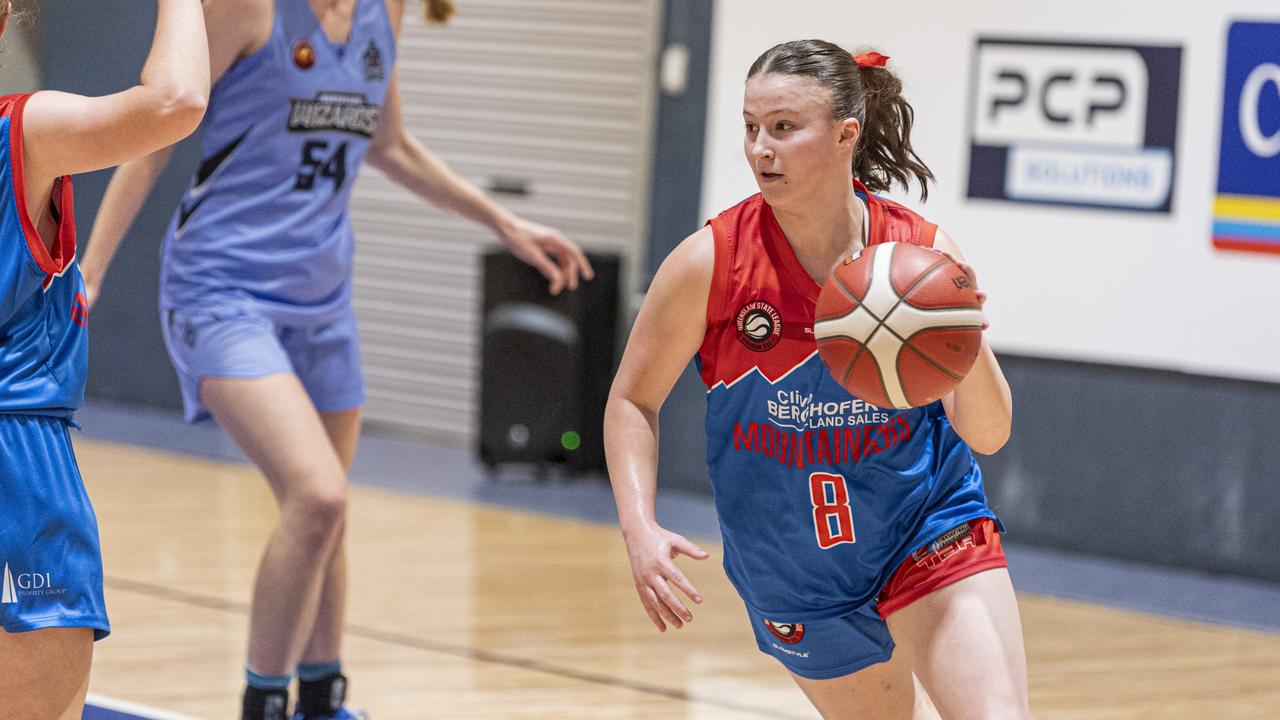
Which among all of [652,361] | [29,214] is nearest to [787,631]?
[652,361]

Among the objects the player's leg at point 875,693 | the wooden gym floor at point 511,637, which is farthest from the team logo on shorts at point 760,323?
the wooden gym floor at point 511,637

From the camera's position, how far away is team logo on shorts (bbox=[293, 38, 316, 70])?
4176mm

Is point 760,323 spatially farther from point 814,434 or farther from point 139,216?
point 139,216

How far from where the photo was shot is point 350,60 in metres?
4.27

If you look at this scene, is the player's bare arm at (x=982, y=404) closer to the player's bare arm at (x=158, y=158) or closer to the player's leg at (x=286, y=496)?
the player's leg at (x=286, y=496)

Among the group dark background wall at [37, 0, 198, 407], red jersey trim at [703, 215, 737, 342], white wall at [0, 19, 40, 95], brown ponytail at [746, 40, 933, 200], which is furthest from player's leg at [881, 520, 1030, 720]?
dark background wall at [37, 0, 198, 407]

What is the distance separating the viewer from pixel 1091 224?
7.41 m

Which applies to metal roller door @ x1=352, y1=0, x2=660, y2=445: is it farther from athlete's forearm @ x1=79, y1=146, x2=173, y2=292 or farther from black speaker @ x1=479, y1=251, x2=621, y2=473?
athlete's forearm @ x1=79, y1=146, x2=173, y2=292

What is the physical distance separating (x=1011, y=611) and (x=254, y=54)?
2115 millimetres

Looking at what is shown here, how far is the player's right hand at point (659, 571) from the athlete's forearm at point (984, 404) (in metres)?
0.55

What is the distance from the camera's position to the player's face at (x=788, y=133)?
3131 millimetres

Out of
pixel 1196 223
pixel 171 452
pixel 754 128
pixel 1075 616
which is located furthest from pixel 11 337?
pixel 171 452

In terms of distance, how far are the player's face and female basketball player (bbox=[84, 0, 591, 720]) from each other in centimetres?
141

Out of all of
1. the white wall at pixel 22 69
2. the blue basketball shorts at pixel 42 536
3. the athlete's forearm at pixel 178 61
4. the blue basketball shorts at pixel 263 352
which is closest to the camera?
the athlete's forearm at pixel 178 61
